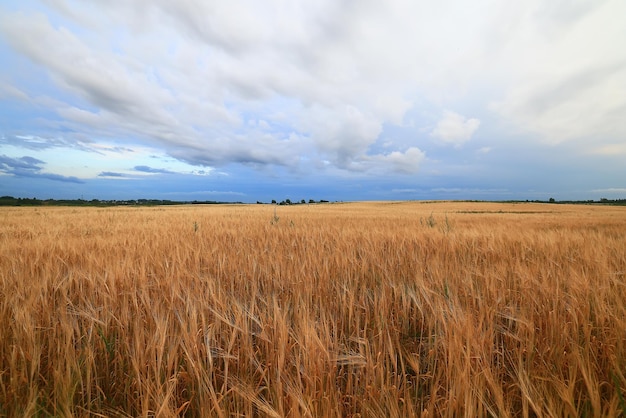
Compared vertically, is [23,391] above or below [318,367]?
below

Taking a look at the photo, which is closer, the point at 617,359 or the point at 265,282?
the point at 617,359

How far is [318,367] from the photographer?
3.31 ft

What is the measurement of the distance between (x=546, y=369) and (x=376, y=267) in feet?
5.30

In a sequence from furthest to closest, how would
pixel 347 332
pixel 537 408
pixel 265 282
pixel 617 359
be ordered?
pixel 265 282, pixel 347 332, pixel 617 359, pixel 537 408

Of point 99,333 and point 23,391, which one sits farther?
point 99,333

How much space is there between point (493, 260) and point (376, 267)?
151cm

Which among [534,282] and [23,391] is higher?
[534,282]

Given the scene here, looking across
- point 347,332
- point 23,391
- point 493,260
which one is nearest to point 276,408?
point 347,332

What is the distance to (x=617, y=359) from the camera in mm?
1146

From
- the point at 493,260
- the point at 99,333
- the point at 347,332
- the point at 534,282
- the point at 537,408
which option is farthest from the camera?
the point at 493,260

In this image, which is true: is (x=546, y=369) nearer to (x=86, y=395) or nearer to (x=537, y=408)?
(x=537, y=408)

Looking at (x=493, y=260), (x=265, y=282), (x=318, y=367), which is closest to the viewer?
(x=318, y=367)

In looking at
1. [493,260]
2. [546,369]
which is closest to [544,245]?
[493,260]

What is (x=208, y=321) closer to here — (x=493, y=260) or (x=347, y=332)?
(x=347, y=332)
